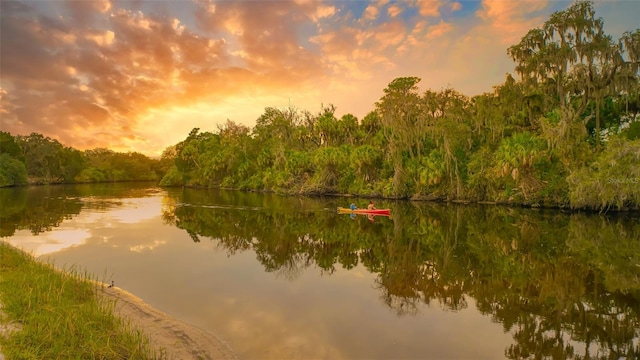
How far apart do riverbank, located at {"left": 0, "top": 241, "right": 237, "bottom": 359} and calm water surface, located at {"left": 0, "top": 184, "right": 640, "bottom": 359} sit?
0.91m

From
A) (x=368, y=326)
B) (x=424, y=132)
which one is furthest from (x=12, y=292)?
(x=424, y=132)

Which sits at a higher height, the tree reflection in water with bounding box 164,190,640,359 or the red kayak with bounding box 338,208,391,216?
the red kayak with bounding box 338,208,391,216

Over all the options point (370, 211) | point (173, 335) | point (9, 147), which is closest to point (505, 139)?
point (370, 211)

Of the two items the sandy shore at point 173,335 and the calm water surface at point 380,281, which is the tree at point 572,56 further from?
the sandy shore at point 173,335

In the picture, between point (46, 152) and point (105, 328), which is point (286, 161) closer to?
point (105, 328)

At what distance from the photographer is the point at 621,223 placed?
27.8 meters

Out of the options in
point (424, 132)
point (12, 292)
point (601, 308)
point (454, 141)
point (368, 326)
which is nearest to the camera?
point (12, 292)

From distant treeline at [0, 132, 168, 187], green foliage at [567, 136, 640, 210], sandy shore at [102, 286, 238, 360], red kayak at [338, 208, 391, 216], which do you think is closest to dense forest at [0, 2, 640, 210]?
green foliage at [567, 136, 640, 210]

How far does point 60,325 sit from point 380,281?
32.5 ft

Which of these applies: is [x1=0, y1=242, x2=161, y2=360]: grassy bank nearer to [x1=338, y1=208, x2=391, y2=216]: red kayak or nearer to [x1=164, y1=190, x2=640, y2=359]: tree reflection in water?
[x1=164, y1=190, x2=640, y2=359]: tree reflection in water

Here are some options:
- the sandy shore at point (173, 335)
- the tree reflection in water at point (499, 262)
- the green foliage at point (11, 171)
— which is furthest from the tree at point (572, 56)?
the green foliage at point (11, 171)

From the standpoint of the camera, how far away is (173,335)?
8.73m

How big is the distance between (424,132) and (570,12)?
1956 centimetres

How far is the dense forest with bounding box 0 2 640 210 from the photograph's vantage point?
3372 cm
